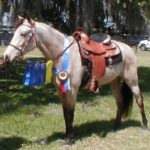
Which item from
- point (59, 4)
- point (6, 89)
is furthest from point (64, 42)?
point (59, 4)

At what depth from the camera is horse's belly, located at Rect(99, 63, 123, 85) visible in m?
6.74

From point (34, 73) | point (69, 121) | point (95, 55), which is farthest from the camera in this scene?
point (95, 55)

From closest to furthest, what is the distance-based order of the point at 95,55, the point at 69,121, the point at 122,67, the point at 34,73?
the point at 34,73
the point at 69,121
the point at 95,55
the point at 122,67

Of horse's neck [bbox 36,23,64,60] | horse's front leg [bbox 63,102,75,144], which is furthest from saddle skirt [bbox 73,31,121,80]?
horse's front leg [bbox 63,102,75,144]

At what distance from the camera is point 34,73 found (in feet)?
19.9

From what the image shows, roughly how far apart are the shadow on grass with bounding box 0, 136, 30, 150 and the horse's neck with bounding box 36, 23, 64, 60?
1.29 meters

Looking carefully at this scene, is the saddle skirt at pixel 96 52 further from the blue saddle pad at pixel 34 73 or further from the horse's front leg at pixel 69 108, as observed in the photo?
the blue saddle pad at pixel 34 73

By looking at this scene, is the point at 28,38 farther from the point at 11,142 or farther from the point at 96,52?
the point at 11,142

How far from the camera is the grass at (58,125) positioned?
20.6ft

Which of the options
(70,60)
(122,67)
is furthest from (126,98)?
(70,60)

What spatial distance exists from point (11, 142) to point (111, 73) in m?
1.85

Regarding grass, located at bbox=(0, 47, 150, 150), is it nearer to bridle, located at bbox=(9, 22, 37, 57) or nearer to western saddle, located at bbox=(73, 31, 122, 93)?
western saddle, located at bbox=(73, 31, 122, 93)

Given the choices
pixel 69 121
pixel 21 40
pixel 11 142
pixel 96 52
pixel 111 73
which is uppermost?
pixel 21 40

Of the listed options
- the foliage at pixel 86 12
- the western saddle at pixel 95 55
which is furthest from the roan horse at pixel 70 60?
the foliage at pixel 86 12
